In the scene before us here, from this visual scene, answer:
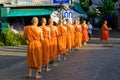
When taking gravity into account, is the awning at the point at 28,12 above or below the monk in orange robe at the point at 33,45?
above

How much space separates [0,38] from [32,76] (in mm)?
16600

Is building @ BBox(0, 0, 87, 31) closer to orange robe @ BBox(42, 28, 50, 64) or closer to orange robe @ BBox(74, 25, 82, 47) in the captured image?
orange robe @ BBox(74, 25, 82, 47)

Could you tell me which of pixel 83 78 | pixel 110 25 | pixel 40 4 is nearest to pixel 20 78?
pixel 83 78

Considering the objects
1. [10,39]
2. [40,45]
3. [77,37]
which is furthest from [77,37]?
[40,45]

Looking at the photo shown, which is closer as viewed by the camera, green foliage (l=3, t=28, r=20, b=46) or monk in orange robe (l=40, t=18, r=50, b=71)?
monk in orange robe (l=40, t=18, r=50, b=71)

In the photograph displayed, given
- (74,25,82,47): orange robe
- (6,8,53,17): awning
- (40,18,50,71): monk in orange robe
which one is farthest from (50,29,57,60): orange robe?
(6,8,53,17): awning

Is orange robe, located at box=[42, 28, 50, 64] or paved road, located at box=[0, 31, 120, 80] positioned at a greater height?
orange robe, located at box=[42, 28, 50, 64]

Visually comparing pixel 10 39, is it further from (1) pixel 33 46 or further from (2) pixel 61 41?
(1) pixel 33 46

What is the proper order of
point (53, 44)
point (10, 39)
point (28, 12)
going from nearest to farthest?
1. point (53, 44)
2. point (10, 39)
3. point (28, 12)

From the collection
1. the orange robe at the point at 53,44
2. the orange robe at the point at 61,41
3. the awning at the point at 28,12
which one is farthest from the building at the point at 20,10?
the orange robe at the point at 53,44

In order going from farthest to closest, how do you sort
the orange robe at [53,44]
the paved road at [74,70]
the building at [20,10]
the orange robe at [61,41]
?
1. the building at [20,10]
2. the orange robe at [61,41]
3. the orange robe at [53,44]
4. the paved road at [74,70]

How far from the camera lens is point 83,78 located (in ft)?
44.0

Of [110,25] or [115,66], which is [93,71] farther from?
[110,25]

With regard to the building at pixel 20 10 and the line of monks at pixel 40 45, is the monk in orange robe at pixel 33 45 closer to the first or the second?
the line of monks at pixel 40 45
